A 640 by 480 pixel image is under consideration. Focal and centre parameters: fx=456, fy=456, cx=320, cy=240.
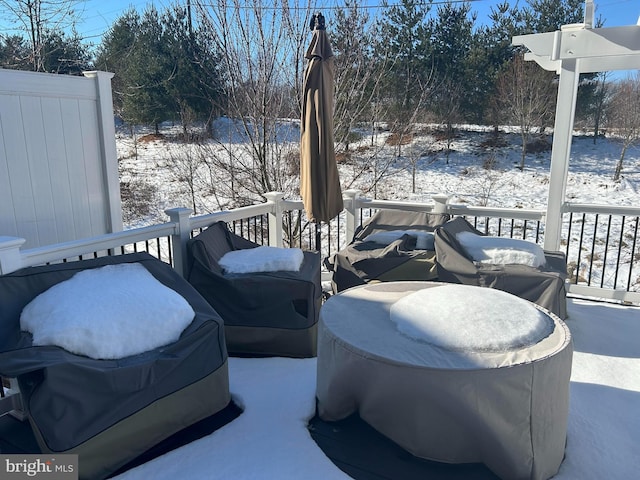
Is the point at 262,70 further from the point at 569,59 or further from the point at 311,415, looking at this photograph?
the point at 311,415

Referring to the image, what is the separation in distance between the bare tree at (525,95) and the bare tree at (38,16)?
11.9m

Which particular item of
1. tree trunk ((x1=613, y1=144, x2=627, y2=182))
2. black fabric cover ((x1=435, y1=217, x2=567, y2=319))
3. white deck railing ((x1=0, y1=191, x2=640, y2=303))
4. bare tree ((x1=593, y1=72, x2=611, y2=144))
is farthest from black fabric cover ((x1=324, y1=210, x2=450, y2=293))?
bare tree ((x1=593, y1=72, x2=611, y2=144))

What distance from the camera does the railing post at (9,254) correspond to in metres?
2.22

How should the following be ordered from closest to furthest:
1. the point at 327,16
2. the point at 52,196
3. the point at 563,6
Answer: the point at 52,196 → the point at 327,16 → the point at 563,6

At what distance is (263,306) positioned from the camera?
9.65 ft

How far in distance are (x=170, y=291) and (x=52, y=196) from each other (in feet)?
5.05

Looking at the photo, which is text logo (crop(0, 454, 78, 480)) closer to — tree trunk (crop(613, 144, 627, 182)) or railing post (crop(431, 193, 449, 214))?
railing post (crop(431, 193, 449, 214))

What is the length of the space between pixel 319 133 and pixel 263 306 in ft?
5.11

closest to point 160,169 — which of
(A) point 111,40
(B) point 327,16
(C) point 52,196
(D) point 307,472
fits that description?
(A) point 111,40

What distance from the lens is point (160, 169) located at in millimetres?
14734

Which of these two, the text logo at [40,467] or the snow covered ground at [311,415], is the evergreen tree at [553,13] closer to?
the snow covered ground at [311,415]

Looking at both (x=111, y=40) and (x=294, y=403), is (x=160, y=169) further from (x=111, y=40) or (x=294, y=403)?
(x=294, y=403)

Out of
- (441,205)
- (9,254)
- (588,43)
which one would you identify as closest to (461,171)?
(441,205)

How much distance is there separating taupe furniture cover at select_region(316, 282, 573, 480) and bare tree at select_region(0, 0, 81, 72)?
690 centimetres
